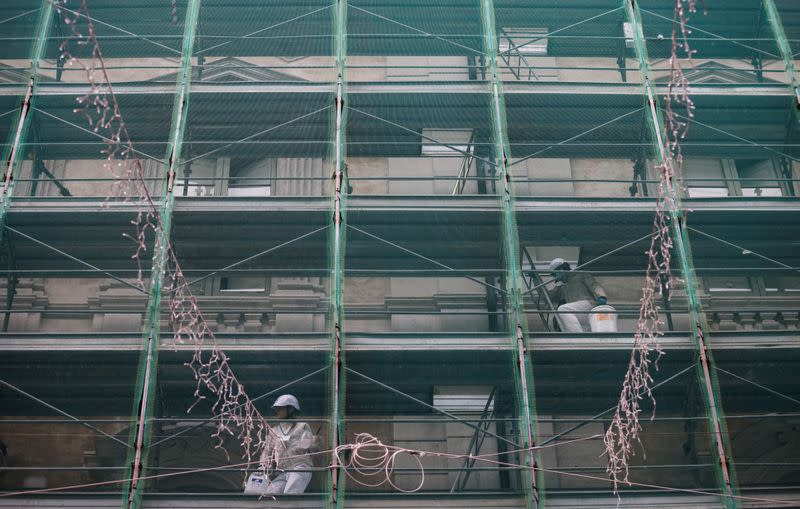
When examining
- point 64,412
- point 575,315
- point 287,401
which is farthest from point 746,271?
point 64,412

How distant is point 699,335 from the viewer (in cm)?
1105

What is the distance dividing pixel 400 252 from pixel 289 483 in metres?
3.65

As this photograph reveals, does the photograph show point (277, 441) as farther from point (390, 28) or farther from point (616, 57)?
point (616, 57)

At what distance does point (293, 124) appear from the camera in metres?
13.5

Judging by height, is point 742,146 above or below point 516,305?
above

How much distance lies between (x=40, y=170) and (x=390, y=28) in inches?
233

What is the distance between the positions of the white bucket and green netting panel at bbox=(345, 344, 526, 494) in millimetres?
1259

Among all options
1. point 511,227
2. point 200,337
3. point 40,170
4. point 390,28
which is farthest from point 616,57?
point 40,170

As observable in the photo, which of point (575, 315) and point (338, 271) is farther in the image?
point (575, 315)

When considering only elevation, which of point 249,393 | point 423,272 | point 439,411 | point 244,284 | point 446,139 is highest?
point 446,139

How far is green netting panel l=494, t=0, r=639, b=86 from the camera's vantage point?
1470cm

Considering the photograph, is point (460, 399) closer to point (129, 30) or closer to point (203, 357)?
point (203, 357)

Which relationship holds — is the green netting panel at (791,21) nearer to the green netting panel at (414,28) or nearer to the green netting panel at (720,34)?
the green netting panel at (720,34)

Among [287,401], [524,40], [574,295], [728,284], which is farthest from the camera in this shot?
[524,40]
